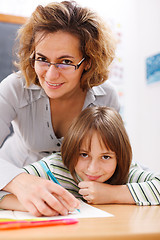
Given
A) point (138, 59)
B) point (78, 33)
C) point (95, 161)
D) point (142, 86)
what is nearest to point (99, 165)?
point (95, 161)

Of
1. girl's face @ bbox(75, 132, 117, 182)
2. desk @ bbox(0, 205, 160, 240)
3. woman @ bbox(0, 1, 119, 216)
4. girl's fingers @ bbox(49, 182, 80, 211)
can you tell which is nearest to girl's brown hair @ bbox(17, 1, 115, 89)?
woman @ bbox(0, 1, 119, 216)

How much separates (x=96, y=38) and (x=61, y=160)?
50cm

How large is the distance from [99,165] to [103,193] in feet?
0.32

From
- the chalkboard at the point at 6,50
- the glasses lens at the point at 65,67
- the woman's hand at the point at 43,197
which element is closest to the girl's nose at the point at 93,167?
the woman's hand at the point at 43,197

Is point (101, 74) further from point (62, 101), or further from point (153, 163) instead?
point (153, 163)

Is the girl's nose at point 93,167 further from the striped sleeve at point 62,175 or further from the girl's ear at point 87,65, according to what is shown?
the girl's ear at point 87,65

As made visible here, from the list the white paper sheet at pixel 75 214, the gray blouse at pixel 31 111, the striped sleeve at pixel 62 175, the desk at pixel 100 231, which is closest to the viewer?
the desk at pixel 100 231

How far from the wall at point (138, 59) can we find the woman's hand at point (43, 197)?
7.04 ft

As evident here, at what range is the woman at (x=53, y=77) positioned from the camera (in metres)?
1.14

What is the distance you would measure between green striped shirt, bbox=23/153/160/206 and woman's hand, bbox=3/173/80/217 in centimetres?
22

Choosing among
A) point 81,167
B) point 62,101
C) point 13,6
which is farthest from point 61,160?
point 13,6

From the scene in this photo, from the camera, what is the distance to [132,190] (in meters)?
0.98

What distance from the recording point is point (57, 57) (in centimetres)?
110

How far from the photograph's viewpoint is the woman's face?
1105 millimetres
